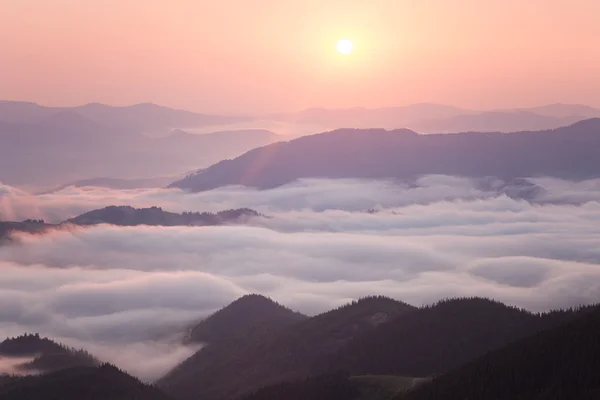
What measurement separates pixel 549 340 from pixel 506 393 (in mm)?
24524

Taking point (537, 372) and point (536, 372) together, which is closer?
point (537, 372)

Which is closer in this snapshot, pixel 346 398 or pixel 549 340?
pixel 549 340

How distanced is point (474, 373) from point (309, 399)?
5162cm

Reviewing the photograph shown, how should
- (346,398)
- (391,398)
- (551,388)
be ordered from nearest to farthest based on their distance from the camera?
1. (551,388)
2. (391,398)
3. (346,398)

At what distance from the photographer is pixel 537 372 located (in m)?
148

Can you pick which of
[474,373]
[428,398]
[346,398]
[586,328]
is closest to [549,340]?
[586,328]

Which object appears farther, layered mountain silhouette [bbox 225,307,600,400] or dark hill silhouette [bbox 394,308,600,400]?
layered mountain silhouette [bbox 225,307,600,400]

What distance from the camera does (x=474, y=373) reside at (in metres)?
159

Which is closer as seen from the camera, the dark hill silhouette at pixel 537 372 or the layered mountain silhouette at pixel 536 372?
the dark hill silhouette at pixel 537 372

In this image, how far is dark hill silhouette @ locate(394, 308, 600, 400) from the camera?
137 meters

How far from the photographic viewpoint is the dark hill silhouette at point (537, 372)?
137 m

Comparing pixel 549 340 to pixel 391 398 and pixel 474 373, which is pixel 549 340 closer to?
pixel 474 373

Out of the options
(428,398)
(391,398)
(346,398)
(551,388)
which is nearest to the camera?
(551,388)

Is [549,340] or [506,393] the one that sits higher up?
[549,340]
